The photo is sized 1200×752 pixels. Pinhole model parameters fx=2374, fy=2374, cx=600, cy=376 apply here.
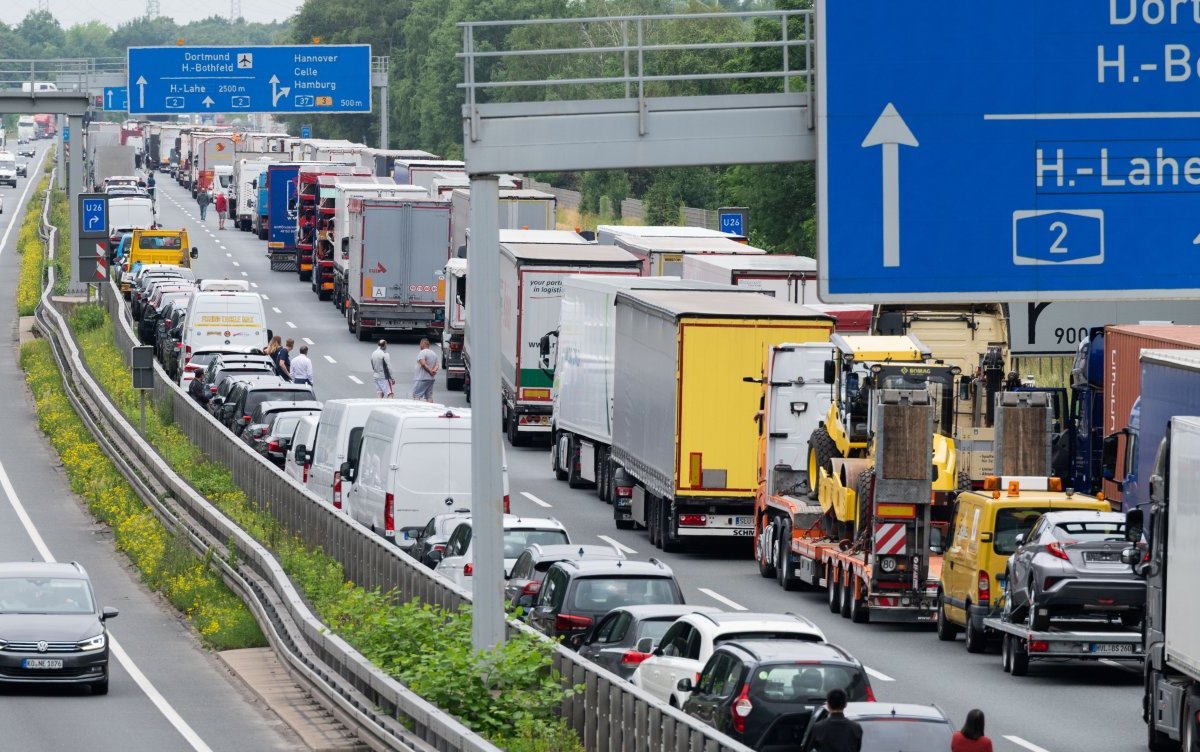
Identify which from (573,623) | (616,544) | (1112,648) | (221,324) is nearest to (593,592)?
(573,623)

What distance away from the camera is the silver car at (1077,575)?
23.7 meters

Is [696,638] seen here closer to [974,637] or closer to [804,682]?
[804,682]

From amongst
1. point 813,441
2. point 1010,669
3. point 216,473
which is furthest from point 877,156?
point 216,473

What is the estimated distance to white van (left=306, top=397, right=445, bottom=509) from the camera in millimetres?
31766

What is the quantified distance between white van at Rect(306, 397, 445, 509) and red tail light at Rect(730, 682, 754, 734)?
543 inches

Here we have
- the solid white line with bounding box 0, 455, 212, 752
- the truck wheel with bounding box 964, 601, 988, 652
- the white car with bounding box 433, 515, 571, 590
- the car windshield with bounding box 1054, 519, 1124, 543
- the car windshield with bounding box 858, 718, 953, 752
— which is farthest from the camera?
the truck wheel with bounding box 964, 601, 988, 652

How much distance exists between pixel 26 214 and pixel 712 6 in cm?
3900

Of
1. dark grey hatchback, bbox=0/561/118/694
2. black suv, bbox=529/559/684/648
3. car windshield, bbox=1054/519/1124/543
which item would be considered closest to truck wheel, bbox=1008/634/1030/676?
car windshield, bbox=1054/519/1124/543

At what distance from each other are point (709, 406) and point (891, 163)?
18.4 metres

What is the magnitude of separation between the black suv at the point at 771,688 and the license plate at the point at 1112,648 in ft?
22.8

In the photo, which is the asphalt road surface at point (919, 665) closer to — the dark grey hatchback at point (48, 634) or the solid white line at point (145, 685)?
the solid white line at point (145, 685)

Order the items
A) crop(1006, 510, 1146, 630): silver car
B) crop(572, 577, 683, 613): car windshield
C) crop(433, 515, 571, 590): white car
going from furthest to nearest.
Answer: crop(433, 515, 571, 590): white car < crop(1006, 510, 1146, 630): silver car < crop(572, 577, 683, 613): car windshield

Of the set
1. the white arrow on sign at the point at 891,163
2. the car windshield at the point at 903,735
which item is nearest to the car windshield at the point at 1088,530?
the car windshield at the point at 903,735

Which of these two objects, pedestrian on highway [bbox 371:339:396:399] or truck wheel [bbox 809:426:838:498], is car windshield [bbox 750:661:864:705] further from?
pedestrian on highway [bbox 371:339:396:399]
